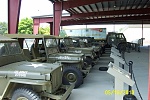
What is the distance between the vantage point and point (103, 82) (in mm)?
7117

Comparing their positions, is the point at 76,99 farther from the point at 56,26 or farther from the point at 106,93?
the point at 56,26

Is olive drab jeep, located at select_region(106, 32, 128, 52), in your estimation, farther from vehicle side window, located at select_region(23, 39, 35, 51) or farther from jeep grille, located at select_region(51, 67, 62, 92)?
jeep grille, located at select_region(51, 67, 62, 92)

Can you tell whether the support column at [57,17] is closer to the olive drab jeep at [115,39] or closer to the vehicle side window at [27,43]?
the olive drab jeep at [115,39]

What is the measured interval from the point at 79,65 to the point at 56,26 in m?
11.1

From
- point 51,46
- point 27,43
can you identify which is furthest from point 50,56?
point 27,43

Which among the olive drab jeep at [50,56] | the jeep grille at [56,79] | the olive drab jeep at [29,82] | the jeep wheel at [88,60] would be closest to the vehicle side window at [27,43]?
the olive drab jeep at [50,56]

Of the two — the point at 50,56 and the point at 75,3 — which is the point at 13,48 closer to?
the point at 50,56

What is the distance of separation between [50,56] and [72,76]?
0.91 m

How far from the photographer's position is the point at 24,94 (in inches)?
146

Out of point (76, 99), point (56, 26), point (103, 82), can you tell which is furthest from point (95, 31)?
point (76, 99)

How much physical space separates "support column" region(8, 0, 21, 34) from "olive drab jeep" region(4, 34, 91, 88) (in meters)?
2.76

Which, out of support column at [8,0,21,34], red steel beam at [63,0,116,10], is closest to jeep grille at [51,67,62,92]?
support column at [8,0,21,34]

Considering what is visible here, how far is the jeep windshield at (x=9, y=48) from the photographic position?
446 centimetres

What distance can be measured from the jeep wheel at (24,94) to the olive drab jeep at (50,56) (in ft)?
7.55
